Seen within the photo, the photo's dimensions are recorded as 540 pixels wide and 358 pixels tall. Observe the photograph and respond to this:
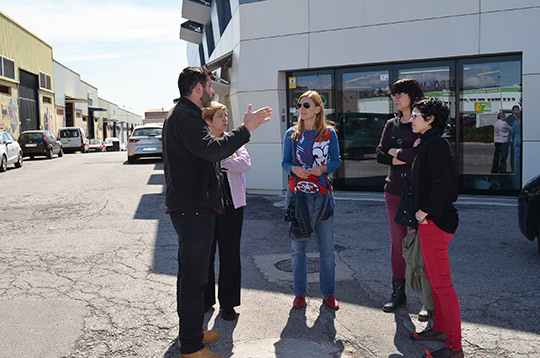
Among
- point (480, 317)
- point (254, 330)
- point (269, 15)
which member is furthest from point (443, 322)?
point (269, 15)

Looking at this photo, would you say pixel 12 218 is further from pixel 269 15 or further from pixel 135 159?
pixel 135 159

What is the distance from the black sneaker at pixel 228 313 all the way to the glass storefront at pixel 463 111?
22.9ft

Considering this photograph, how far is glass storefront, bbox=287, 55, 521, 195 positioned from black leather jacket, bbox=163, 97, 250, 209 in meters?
7.50

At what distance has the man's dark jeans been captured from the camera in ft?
10.9

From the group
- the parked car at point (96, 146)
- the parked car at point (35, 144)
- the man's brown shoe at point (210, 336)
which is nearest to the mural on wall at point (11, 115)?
the parked car at point (35, 144)

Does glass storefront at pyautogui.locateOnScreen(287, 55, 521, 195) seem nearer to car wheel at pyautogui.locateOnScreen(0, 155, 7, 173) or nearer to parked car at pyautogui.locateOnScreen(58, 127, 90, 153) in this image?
car wheel at pyautogui.locateOnScreen(0, 155, 7, 173)

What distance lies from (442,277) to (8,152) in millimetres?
19249

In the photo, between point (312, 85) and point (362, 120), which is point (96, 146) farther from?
point (362, 120)

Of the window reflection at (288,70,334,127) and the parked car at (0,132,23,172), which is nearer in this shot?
the window reflection at (288,70,334,127)

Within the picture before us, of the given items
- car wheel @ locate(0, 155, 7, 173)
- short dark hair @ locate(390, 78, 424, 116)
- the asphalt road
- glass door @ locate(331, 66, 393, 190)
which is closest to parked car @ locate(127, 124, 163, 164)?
car wheel @ locate(0, 155, 7, 173)

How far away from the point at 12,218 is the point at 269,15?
269 inches

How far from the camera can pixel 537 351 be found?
3441 millimetres

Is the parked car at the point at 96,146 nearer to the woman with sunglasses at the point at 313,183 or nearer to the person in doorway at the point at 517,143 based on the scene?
the person in doorway at the point at 517,143

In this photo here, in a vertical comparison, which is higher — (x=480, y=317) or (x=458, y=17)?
(x=458, y=17)
